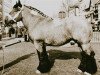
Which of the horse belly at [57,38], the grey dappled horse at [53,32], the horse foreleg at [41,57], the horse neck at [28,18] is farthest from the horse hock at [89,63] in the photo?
the horse neck at [28,18]

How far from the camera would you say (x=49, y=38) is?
7.02 metres

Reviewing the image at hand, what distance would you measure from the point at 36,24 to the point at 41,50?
40.2 inches

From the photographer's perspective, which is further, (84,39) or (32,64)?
(32,64)

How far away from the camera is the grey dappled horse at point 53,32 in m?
6.57

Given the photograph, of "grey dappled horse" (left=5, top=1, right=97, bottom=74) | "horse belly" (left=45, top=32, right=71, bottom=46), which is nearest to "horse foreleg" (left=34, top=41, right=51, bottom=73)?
"grey dappled horse" (left=5, top=1, right=97, bottom=74)

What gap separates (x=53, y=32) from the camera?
6.95m

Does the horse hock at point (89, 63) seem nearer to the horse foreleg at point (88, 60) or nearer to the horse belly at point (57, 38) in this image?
the horse foreleg at point (88, 60)

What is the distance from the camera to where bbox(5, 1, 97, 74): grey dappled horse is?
657 centimetres

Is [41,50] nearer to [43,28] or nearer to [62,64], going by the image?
[43,28]

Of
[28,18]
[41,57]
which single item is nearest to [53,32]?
[41,57]

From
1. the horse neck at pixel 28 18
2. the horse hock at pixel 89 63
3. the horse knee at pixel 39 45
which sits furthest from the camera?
the horse neck at pixel 28 18

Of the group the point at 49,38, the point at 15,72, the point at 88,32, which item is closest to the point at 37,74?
the point at 15,72

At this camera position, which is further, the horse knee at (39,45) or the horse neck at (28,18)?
the horse neck at (28,18)

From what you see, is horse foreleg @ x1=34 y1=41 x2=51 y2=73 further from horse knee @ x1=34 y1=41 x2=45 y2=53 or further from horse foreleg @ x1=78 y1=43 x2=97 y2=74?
horse foreleg @ x1=78 y1=43 x2=97 y2=74
